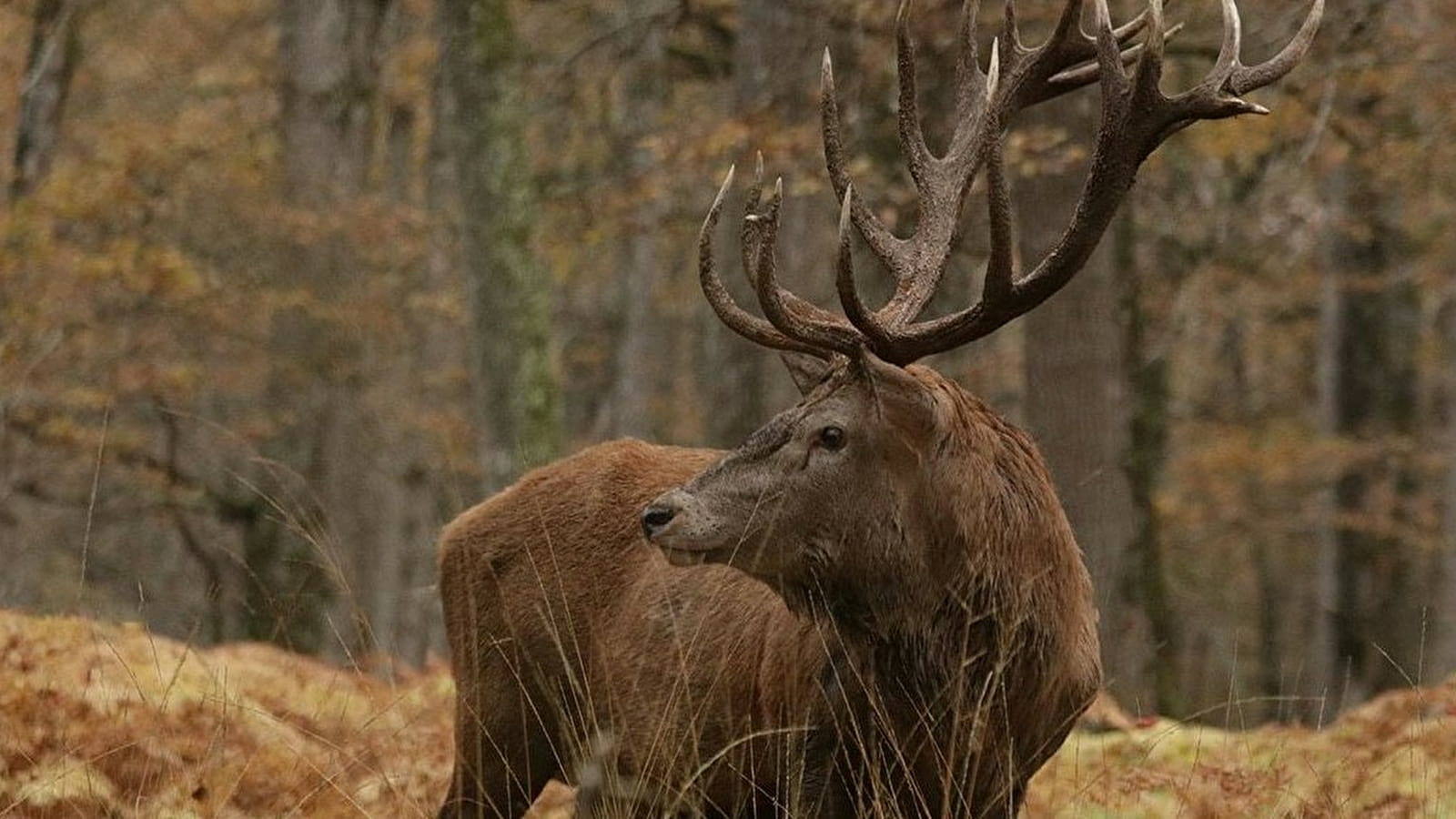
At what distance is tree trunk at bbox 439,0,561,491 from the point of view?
13406mm

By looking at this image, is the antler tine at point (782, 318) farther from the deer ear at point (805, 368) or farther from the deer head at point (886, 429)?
the deer ear at point (805, 368)

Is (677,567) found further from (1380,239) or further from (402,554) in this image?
(402,554)

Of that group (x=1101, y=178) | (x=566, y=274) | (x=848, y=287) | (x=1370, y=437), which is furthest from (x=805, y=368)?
(x=1370, y=437)

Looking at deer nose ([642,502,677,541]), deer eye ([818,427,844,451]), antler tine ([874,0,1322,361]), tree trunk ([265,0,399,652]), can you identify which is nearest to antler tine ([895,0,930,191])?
antler tine ([874,0,1322,361])

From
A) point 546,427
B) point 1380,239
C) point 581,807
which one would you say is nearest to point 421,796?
point 581,807

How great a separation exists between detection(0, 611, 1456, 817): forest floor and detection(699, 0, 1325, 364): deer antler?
1284 mm

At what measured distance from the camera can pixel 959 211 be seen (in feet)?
20.6

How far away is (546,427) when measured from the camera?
13719 mm

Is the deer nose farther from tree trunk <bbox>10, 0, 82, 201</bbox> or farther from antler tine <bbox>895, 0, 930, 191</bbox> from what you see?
tree trunk <bbox>10, 0, 82, 201</bbox>

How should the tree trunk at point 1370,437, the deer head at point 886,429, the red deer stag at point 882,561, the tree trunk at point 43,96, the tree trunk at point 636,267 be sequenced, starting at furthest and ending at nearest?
1. the tree trunk at point 1370,437
2. the tree trunk at point 636,267
3. the tree trunk at point 43,96
4. the deer head at point 886,429
5. the red deer stag at point 882,561

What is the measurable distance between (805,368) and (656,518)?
0.70 meters

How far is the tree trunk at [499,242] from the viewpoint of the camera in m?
13.4

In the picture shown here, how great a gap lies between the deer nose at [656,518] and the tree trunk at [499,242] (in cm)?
784

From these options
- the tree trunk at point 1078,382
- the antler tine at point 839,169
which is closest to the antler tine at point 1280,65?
the antler tine at point 839,169
